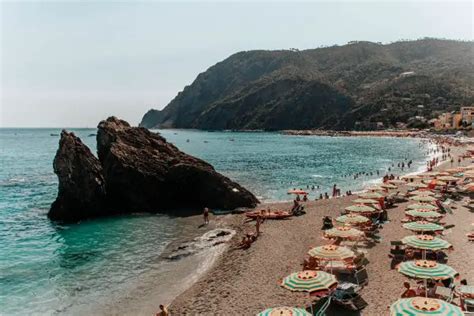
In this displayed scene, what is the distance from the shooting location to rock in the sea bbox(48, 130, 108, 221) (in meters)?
32.4

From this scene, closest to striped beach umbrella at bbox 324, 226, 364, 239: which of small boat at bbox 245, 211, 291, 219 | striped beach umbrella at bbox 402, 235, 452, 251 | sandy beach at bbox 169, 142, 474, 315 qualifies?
sandy beach at bbox 169, 142, 474, 315

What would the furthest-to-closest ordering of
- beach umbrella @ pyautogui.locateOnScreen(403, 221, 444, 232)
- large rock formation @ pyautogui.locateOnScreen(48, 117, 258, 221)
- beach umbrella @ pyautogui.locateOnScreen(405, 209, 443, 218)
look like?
large rock formation @ pyautogui.locateOnScreen(48, 117, 258, 221) → beach umbrella @ pyautogui.locateOnScreen(405, 209, 443, 218) → beach umbrella @ pyautogui.locateOnScreen(403, 221, 444, 232)

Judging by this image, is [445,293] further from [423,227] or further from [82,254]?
[82,254]

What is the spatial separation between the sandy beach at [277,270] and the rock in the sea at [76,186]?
11.9m

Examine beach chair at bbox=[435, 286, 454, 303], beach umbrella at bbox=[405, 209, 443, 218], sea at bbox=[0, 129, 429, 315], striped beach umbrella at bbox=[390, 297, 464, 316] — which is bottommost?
sea at bbox=[0, 129, 429, 315]

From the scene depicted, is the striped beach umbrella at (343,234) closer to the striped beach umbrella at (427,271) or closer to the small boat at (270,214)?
the striped beach umbrella at (427,271)

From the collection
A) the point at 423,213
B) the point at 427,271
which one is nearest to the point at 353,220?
the point at 423,213

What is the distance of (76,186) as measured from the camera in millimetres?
32562

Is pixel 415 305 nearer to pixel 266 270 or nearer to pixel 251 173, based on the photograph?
pixel 266 270

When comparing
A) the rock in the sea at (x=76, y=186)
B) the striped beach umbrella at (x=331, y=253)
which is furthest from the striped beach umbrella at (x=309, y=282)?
the rock in the sea at (x=76, y=186)

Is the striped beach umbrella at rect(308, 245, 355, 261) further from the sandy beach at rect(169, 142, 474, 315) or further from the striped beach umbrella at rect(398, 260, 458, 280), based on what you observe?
the striped beach umbrella at rect(398, 260, 458, 280)

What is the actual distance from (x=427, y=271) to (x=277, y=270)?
6993 mm

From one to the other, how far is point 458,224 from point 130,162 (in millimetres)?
23974

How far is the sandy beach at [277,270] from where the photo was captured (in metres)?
15.5
